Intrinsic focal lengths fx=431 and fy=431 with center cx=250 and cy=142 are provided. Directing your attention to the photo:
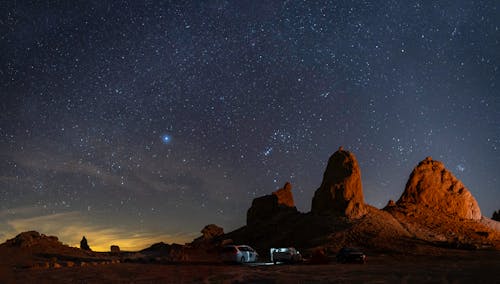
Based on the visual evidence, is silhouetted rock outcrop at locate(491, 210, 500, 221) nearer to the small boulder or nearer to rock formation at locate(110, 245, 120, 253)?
the small boulder

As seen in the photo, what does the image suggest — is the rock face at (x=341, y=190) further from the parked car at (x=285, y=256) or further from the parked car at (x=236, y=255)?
the parked car at (x=236, y=255)

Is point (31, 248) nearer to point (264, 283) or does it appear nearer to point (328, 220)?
point (328, 220)

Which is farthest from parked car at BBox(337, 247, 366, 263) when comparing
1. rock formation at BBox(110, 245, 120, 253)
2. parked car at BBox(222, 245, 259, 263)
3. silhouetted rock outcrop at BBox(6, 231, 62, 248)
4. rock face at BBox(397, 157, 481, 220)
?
rock formation at BBox(110, 245, 120, 253)

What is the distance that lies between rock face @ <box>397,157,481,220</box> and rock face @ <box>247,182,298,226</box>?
68.9 ft

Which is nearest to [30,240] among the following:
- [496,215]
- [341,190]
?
[341,190]

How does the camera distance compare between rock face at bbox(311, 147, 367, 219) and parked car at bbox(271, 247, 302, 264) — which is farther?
rock face at bbox(311, 147, 367, 219)

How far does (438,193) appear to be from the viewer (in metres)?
73.5

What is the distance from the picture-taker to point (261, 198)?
8550 centimetres

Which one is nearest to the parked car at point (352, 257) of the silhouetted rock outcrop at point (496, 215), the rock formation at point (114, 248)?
the rock formation at point (114, 248)

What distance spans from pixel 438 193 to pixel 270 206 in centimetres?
3010

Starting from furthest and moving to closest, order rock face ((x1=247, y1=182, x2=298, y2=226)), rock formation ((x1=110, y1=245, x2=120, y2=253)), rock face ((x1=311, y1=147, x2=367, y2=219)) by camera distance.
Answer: rock formation ((x1=110, y1=245, x2=120, y2=253))
rock face ((x1=247, y1=182, x2=298, y2=226))
rock face ((x1=311, y1=147, x2=367, y2=219))

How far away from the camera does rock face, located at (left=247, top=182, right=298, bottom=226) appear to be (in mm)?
81875

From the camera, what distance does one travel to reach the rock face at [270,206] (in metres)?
81.9

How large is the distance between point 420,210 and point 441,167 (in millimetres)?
11353
